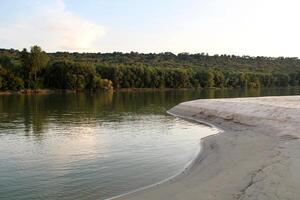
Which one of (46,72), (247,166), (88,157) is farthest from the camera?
(46,72)

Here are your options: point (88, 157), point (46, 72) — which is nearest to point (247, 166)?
point (88, 157)

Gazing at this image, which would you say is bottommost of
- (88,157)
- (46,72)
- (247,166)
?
(88,157)

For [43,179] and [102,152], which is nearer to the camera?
[43,179]

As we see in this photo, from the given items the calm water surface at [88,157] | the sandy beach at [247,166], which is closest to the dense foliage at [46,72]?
the calm water surface at [88,157]

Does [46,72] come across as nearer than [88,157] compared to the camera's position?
No

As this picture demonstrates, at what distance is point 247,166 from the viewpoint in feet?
70.2

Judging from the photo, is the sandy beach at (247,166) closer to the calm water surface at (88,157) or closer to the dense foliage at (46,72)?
the calm water surface at (88,157)

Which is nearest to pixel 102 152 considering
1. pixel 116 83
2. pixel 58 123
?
pixel 58 123

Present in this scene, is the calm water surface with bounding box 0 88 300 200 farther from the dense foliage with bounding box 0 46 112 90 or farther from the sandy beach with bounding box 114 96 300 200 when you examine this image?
the dense foliage with bounding box 0 46 112 90

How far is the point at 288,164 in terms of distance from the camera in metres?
20.3

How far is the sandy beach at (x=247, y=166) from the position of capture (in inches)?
645

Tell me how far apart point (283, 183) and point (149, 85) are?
6631 inches

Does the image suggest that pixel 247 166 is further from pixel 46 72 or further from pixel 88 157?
pixel 46 72

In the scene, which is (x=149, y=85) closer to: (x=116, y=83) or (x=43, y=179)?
(x=116, y=83)
